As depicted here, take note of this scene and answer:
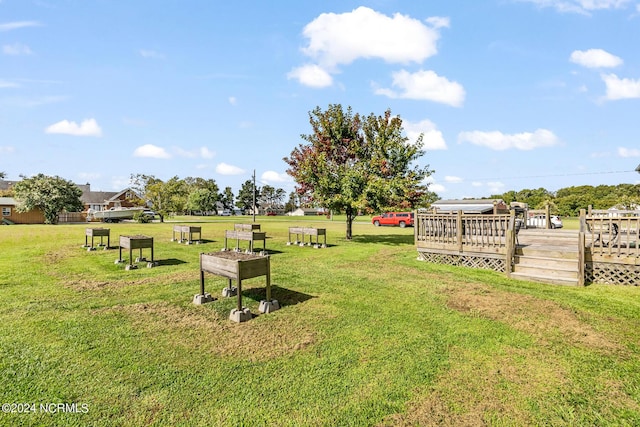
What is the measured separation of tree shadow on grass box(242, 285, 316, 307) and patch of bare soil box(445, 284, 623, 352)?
2948 millimetres

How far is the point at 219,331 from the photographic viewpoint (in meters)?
4.97

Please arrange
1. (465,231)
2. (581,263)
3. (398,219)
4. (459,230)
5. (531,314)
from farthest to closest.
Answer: (398,219)
(465,231)
(459,230)
(581,263)
(531,314)

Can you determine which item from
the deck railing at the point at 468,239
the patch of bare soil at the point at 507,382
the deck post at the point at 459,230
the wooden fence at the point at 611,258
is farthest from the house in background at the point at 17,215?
the wooden fence at the point at 611,258

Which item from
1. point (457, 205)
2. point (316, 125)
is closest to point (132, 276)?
point (316, 125)

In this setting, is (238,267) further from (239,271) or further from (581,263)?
(581,263)

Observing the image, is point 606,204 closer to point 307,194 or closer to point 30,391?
point 307,194

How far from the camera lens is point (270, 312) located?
5.79 metres

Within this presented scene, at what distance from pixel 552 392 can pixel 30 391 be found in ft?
17.9

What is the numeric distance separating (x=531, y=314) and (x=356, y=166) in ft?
40.2

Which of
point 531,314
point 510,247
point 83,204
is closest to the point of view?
point 531,314

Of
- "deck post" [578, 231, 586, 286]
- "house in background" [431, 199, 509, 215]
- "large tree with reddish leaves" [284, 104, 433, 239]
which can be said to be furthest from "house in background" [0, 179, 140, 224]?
"deck post" [578, 231, 586, 286]

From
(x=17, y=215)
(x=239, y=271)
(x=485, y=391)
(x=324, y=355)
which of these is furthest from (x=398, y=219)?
(x=17, y=215)

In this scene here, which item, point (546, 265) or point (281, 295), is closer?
point (281, 295)

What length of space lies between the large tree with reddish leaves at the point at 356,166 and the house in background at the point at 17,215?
3801 centimetres
